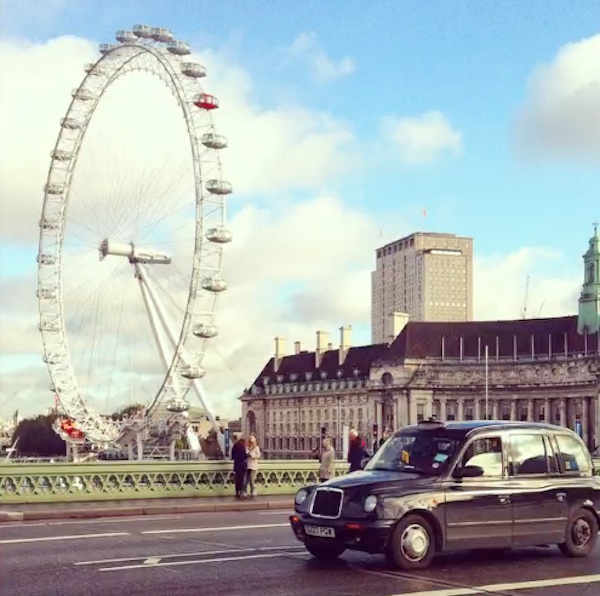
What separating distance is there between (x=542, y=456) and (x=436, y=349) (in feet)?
496

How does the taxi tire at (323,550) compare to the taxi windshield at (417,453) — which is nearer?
the taxi tire at (323,550)

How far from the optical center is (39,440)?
599 feet

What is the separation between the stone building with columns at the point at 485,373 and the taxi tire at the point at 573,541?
132 meters

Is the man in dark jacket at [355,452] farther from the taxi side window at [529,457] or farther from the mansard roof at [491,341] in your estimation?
the mansard roof at [491,341]

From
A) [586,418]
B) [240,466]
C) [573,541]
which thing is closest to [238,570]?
[573,541]

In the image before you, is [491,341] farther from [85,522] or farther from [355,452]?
[85,522]

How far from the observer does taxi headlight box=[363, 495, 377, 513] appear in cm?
1510

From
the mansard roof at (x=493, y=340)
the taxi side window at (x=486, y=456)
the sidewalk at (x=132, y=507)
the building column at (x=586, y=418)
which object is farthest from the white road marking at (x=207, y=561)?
the building column at (x=586, y=418)

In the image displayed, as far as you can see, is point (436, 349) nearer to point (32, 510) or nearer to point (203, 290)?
point (203, 290)

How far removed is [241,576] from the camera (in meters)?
14.6

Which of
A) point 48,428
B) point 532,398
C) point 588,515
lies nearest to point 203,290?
point 588,515

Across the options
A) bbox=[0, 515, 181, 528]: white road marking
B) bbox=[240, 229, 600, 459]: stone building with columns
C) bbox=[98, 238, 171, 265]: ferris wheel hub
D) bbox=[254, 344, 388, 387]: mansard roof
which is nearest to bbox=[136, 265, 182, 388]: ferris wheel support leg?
bbox=[98, 238, 171, 265]: ferris wheel hub

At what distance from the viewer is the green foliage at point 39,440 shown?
18000 centimetres

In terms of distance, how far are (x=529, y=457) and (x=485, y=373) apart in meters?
147
